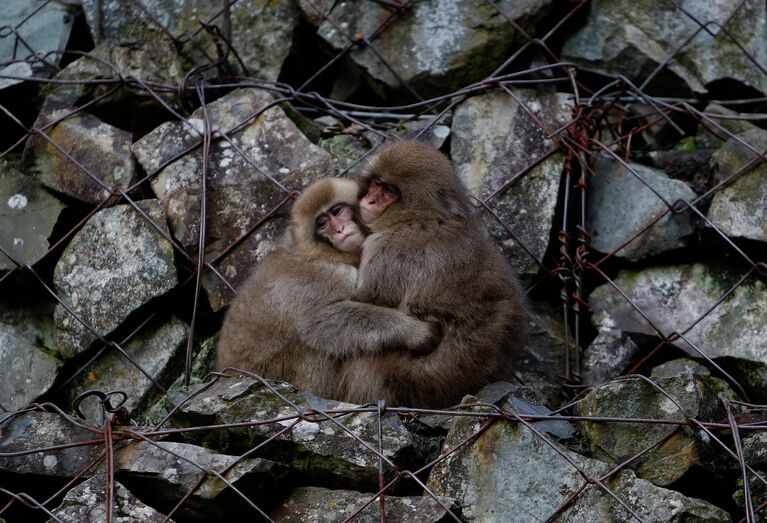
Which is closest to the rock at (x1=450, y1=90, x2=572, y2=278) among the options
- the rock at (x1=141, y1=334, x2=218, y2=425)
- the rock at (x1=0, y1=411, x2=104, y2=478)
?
the rock at (x1=141, y1=334, x2=218, y2=425)

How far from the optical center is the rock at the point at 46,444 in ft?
16.4

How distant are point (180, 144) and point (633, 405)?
136 inches

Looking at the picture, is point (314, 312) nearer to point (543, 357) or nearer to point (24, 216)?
point (543, 357)

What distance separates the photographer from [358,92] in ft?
26.1

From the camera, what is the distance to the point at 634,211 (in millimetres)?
6879

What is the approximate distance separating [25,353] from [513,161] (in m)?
3.03

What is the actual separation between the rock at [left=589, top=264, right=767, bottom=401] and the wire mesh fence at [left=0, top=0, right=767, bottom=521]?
0.01 meters

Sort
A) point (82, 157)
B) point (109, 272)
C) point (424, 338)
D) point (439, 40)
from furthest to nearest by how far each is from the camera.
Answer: point (439, 40)
point (82, 157)
point (109, 272)
point (424, 338)

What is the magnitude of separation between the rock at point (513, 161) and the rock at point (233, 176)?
2.85 ft

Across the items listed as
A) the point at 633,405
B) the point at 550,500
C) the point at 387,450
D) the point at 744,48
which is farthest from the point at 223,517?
the point at 744,48

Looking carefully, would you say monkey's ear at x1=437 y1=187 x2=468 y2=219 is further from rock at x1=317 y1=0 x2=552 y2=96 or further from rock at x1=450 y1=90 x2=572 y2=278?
rock at x1=317 y1=0 x2=552 y2=96

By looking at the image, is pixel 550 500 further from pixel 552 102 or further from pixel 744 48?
pixel 744 48

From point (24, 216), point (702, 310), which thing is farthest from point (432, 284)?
point (24, 216)

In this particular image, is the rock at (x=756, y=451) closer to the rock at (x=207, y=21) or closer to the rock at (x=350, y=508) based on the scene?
the rock at (x=350, y=508)
